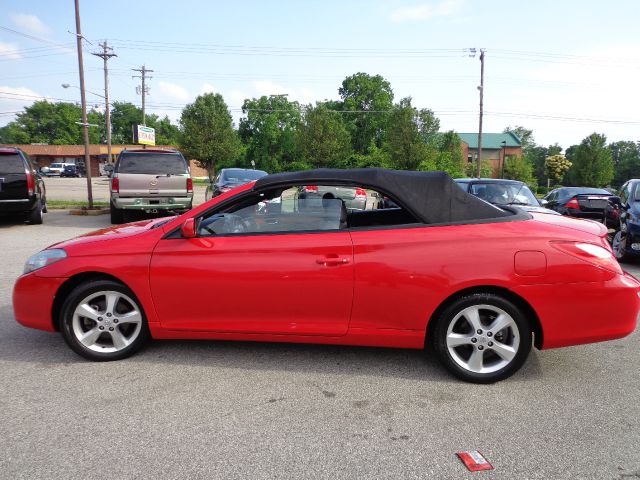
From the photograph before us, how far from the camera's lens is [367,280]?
127 inches

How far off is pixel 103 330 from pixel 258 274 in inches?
54.8

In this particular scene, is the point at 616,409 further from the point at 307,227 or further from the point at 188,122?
the point at 188,122

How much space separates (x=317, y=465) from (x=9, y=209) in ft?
37.8

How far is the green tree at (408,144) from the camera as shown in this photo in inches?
1305

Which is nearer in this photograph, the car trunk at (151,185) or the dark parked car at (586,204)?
the car trunk at (151,185)

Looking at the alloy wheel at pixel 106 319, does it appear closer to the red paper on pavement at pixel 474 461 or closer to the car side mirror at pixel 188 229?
the car side mirror at pixel 188 229

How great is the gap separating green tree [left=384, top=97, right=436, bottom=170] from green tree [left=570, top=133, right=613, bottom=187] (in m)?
26.6

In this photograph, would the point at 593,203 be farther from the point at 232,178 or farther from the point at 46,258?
the point at 46,258

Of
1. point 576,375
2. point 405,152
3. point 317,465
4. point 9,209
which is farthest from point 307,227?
point 405,152

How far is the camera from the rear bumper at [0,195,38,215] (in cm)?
1077

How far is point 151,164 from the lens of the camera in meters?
11.8

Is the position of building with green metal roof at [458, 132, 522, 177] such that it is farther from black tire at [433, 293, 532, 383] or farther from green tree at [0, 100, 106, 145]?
black tire at [433, 293, 532, 383]

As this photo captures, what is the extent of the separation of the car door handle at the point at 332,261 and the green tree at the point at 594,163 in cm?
5525

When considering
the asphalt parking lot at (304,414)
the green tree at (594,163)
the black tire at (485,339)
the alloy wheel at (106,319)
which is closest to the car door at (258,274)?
the asphalt parking lot at (304,414)
